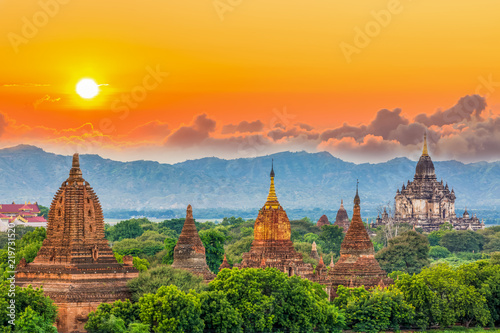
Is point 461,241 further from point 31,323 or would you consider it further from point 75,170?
point 31,323

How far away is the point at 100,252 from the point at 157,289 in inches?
144

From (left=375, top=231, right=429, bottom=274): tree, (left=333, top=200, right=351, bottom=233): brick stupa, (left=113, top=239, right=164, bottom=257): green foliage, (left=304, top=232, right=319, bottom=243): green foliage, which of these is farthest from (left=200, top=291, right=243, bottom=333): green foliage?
(left=333, top=200, right=351, bottom=233): brick stupa

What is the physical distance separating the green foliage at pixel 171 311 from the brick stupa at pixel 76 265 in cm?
276

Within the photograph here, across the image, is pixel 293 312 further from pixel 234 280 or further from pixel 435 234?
pixel 435 234

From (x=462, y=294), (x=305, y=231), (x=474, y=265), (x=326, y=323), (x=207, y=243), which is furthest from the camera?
(x=305, y=231)

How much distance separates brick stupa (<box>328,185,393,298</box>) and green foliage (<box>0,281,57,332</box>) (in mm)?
25846

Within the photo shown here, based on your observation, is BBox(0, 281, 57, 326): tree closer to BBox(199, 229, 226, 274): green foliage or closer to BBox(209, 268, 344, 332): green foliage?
BBox(209, 268, 344, 332): green foliage

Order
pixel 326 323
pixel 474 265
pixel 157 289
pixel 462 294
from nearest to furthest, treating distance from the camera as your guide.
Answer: pixel 157 289
pixel 326 323
pixel 462 294
pixel 474 265

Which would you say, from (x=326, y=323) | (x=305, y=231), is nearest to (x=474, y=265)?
(x=326, y=323)

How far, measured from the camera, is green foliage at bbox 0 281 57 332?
5600 cm

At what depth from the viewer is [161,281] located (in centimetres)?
6425

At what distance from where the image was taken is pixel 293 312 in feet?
213

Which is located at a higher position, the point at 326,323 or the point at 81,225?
the point at 81,225

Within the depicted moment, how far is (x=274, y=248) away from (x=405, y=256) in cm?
3592
